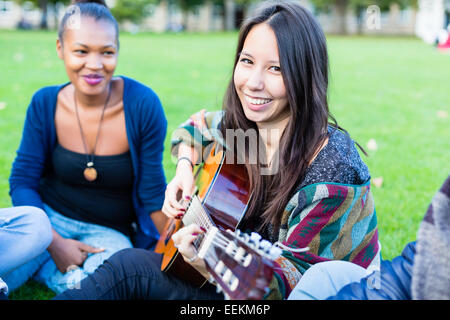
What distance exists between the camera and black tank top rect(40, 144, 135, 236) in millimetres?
2949

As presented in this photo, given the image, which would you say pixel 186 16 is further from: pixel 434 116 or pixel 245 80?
pixel 245 80

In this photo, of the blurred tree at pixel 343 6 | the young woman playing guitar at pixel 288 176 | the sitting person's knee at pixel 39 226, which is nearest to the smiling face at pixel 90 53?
the sitting person's knee at pixel 39 226

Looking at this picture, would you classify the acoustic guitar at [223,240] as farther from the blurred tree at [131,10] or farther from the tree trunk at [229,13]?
the tree trunk at [229,13]

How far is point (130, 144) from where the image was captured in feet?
9.61

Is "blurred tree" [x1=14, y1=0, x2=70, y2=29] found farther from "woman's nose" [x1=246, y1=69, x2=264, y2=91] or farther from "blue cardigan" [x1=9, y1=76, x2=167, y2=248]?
"woman's nose" [x1=246, y1=69, x2=264, y2=91]

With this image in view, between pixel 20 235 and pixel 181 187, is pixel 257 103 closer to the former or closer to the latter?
pixel 181 187

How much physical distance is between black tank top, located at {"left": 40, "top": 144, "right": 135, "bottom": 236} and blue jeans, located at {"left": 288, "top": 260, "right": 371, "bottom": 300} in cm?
154

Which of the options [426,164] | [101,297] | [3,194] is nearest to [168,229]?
[101,297]

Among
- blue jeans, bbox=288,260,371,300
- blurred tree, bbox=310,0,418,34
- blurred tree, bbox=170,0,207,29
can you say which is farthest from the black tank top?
blurred tree, bbox=170,0,207,29

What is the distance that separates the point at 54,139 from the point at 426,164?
12.2 feet

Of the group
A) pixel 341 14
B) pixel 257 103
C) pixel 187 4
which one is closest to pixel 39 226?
pixel 257 103

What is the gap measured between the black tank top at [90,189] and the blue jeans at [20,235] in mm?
435

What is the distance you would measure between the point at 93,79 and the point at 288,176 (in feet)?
4.41

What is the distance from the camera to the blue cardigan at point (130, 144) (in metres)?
2.95
